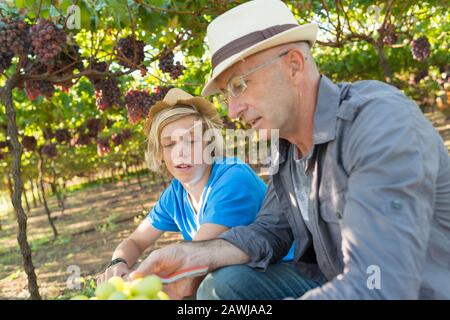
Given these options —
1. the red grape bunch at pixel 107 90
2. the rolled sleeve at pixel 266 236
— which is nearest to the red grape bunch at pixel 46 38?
the red grape bunch at pixel 107 90

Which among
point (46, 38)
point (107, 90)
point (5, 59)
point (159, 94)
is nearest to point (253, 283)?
point (46, 38)

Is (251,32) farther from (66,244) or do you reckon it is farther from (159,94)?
(66,244)

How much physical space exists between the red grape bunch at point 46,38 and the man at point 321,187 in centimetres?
136

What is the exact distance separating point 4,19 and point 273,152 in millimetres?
1989

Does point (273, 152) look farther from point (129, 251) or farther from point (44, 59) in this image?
point (44, 59)

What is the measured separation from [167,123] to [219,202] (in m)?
0.57

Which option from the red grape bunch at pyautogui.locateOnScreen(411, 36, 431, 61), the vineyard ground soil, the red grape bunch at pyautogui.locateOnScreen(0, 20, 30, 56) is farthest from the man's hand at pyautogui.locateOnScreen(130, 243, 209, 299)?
the red grape bunch at pyautogui.locateOnScreen(411, 36, 431, 61)

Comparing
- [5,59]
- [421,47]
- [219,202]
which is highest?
[421,47]

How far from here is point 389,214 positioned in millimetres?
1345

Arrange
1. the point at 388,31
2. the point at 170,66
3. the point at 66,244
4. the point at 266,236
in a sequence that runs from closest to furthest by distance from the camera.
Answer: the point at 266,236
the point at 170,66
the point at 388,31
the point at 66,244

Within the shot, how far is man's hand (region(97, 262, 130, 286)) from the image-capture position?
91.5 inches

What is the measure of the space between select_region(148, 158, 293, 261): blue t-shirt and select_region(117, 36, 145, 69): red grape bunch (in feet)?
4.22

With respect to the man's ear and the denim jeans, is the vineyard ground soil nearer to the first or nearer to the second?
the denim jeans
